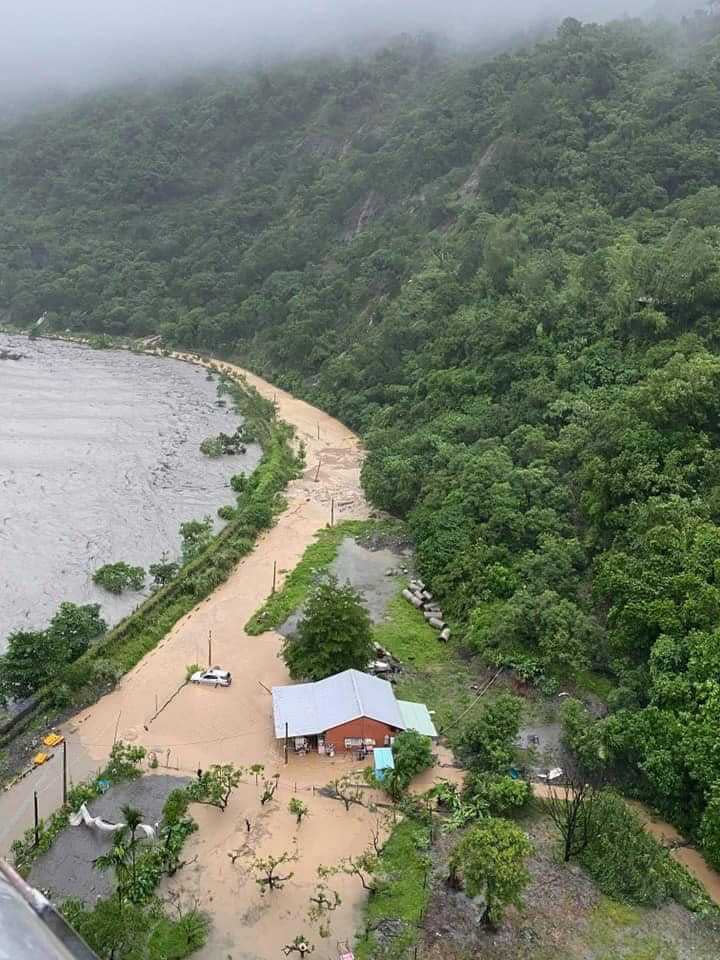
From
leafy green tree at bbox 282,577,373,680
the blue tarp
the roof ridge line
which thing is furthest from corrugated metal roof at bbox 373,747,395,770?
leafy green tree at bbox 282,577,373,680

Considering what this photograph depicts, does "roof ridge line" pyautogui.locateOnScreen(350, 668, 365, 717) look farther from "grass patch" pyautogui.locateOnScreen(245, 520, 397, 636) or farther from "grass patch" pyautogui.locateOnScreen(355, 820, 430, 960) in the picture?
"grass patch" pyautogui.locateOnScreen(245, 520, 397, 636)

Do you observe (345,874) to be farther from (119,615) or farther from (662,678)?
(119,615)

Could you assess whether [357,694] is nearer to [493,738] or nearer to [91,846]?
[493,738]

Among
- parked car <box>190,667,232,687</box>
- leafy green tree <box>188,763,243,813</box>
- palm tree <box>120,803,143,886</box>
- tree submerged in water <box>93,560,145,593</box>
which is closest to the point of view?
palm tree <box>120,803,143,886</box>

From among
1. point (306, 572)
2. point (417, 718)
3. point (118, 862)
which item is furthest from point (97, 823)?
point (306, 572)

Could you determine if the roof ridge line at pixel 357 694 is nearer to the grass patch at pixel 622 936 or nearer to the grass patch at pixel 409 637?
the grass patch at pixel 409 637

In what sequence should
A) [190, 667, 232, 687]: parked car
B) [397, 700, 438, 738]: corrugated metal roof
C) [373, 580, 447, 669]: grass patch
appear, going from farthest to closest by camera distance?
[373, 580, 447, 669]: grass patch, [190, 667, 232, 687]: parked car, [397, 700, 438, 738]: corrugated metal roof

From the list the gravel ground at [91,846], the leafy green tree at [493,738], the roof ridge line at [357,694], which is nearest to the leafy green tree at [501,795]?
the leafy green tree at [493,738]
